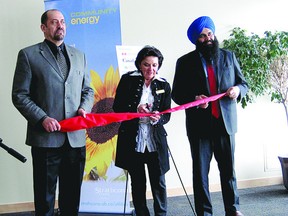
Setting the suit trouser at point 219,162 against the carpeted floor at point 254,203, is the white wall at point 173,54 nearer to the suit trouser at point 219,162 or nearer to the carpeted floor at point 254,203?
the carpeted floor at point 254,203

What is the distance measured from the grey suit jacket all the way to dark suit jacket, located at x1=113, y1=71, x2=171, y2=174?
14.8 inches

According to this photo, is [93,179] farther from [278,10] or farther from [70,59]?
[278,10]

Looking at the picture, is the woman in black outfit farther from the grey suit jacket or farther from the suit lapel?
the suit lapel

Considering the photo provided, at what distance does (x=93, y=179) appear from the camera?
3803 millimetres

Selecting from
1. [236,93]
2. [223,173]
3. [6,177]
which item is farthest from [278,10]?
[6,177]

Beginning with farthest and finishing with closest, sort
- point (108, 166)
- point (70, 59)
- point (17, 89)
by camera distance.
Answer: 1. point (108, 166)
2. point (70, 59)
3. point (17, 89)

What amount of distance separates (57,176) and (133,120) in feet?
2.45

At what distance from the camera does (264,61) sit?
4359 millimetres

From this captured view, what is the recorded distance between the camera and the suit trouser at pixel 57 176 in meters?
2.60

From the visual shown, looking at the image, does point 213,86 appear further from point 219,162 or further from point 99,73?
point 99,73

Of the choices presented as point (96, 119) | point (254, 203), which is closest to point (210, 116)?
point (96, 119)

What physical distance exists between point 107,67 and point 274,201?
2488 millimetres

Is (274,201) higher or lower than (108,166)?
lower

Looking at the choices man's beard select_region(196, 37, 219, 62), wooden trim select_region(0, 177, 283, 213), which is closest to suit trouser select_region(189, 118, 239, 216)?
man's beard select_region(196, 37, 219, 62)
